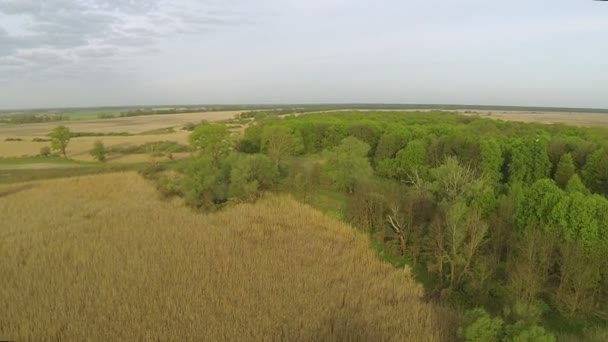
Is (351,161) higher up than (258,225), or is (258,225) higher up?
(351,161)

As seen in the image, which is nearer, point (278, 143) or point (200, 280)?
point (200, 280)

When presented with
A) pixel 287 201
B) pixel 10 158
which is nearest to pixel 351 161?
pixel 287 201

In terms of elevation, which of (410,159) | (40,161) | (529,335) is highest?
(410,159)

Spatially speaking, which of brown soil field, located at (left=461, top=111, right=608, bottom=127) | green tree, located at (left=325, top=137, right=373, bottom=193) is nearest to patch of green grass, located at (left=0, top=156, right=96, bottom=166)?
green tree, located at (left=325, top=137, right=373, bottom=193)

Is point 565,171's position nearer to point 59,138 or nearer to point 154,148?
point 154,148

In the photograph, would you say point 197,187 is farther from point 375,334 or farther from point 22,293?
point 375,334

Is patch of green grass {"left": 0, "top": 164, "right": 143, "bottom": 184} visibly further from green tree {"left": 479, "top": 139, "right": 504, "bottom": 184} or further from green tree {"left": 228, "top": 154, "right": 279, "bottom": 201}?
green tree {"left": 479, "top": 139, "right": 504, "bottom": 184}

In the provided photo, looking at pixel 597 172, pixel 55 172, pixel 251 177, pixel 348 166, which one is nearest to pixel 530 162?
pixel 597 172
